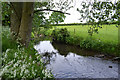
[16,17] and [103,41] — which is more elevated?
[16,17]

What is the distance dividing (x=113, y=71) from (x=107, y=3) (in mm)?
4709

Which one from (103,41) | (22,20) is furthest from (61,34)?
(22,20)

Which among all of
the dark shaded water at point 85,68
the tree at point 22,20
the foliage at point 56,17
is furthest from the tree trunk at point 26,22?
the dark shaded water at point 85,68

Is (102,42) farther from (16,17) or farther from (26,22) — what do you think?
(16,17)

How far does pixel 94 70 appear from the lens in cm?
890

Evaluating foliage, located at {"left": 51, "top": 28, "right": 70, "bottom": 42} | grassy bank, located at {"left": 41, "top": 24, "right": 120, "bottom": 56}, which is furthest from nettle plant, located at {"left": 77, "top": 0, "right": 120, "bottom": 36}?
foliage, located at {"left": 51, "top": 28, "right": 70, "bottom": 42}

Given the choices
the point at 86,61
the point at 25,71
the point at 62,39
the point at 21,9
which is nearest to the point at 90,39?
the point at 86,61

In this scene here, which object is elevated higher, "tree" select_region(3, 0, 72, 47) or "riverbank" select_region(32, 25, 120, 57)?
"tree" select_region(3, 0, 72, 47)

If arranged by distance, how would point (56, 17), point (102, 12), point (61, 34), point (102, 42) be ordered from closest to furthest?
point (102, 12) < point (56, 17) < point (102, 42) < point (61, 34)

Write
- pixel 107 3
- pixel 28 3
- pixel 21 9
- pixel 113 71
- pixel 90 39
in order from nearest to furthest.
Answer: pixel 107 3
pixel 28 3
pixel 21 9
pixel 113 71
pixel 90 39

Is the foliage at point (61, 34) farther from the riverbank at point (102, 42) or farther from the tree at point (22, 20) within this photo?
the tree at point (22, 20)

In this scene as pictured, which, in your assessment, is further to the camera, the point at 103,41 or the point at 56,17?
the point at 103,41

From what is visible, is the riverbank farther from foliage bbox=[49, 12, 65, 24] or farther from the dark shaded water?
foliage bbox=[49, 12, 65, 24]

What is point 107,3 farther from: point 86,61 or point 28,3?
point 86,61
